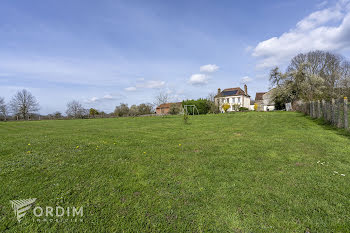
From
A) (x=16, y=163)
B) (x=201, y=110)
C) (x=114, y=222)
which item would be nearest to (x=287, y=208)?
(x=114, y=222)

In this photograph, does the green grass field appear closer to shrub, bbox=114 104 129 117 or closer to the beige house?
shrub, bbox=114 104 129 117

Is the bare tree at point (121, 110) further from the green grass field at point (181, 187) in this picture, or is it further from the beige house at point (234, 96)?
the green grass field at point (181, 187)

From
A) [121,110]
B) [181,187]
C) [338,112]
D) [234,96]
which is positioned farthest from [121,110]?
[181,187]

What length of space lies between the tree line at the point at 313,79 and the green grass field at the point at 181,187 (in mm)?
34211

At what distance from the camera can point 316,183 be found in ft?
10.7

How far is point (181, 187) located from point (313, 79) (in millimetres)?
38826

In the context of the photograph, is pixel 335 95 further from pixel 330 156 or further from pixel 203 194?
pixel 203 194

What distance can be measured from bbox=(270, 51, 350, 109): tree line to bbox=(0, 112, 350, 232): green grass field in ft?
112

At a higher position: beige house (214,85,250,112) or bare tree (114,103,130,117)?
beige house (214,85,250,112)

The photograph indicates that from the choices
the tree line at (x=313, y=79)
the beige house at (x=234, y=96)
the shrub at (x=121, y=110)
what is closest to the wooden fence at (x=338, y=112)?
the tree line at (x=313, y=79)

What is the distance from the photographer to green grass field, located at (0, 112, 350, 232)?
2.30 meters

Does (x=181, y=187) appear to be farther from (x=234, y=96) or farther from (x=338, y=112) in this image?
(x=234, y=96)

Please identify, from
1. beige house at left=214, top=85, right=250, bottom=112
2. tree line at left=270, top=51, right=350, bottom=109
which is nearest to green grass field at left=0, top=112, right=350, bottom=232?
tree line at left=270, top=51, right=350, bottom=109

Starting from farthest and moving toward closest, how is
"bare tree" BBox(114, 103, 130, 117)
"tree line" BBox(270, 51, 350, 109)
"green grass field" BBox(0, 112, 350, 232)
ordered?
"bare tree" BBox(114, 103, 130, 117), "tree line" BBox(270, 51, 350, 109), "green grass field" BBox(0, 112, 350, 232)
